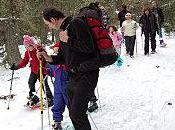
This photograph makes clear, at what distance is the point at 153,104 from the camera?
28.4 feet

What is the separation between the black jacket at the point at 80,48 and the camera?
508 centimetres

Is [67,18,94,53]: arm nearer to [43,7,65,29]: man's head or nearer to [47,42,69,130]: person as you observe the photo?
[43,7,65,29]: man's head

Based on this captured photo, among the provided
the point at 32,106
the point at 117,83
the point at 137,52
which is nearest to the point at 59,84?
the point at 32,106

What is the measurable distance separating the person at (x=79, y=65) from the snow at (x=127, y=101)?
7.07 ft

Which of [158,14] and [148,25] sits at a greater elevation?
[158,14]

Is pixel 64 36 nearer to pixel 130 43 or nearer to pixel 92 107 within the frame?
pixel 92 107

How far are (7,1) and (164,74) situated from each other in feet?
33.0

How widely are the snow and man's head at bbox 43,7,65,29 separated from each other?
2.53m

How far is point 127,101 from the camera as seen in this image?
9328 millimetres

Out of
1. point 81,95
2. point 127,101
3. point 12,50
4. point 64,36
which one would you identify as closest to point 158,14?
point 12,50

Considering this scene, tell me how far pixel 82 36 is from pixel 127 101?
14.9 ft

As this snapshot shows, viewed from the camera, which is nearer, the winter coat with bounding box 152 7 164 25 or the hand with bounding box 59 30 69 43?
the hand with bounding box 59 30 69 43

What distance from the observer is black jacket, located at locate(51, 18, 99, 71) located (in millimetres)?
5080

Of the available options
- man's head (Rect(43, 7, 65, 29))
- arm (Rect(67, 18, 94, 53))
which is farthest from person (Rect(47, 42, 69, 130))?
arm (Rect(67, 18, 94, 53))
